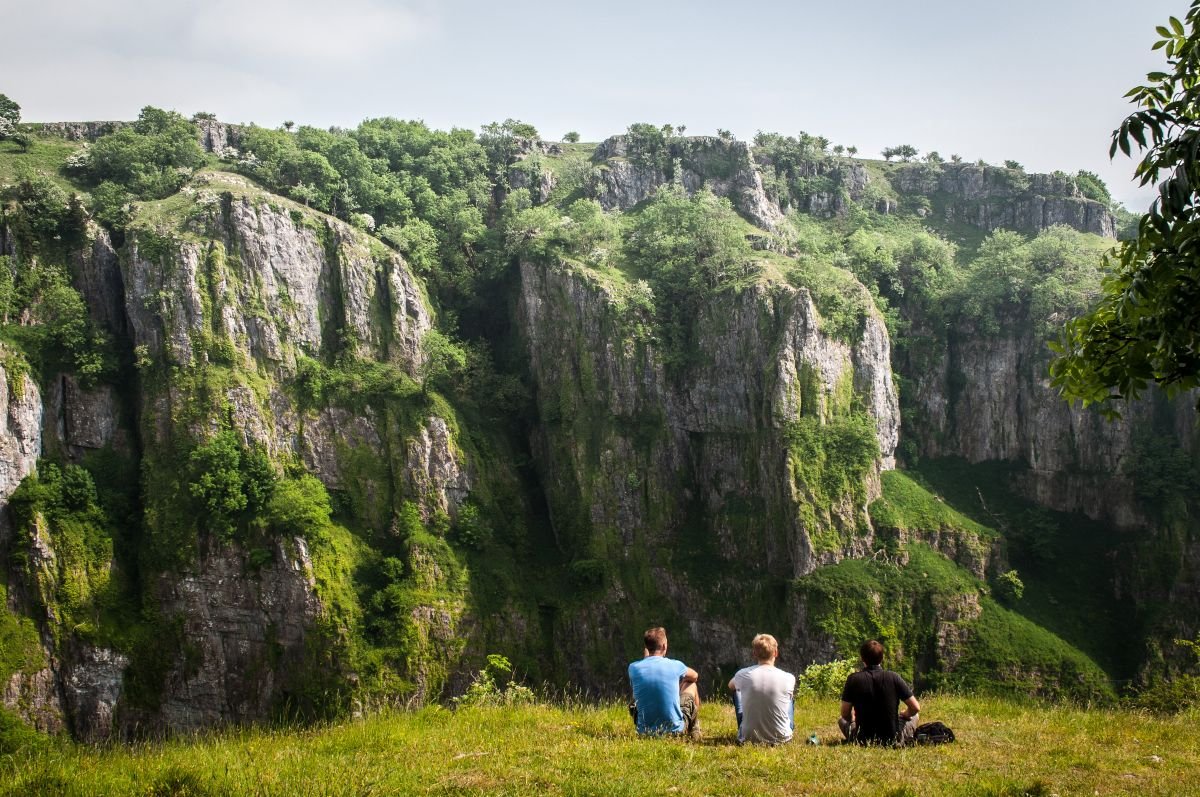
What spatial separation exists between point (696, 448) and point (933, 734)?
37.0 metres

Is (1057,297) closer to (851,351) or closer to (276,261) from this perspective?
(851,351)

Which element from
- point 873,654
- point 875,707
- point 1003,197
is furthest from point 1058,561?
point 875,707

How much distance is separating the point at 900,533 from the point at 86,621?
4195 centimetres

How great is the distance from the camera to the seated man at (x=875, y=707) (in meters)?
9.59

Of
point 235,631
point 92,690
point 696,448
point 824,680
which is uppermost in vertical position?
point 696,448

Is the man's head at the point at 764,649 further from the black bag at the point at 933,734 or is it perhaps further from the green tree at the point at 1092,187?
the green tree at the point at 1092,187

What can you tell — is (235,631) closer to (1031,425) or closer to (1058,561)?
(1058,561)

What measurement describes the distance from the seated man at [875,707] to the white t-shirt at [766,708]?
757mm

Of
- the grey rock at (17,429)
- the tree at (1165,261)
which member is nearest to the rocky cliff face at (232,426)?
the grey rock at (17,429)

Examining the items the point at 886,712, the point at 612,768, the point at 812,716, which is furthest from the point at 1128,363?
the point at 812,716

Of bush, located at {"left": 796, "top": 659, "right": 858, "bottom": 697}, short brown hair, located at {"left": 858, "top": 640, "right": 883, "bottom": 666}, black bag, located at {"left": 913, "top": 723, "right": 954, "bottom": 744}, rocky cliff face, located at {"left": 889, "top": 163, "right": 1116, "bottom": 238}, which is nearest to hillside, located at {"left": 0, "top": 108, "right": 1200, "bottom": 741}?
bush, located at {"left": 796, "top": 659, "right": 858, "bottom": 697}

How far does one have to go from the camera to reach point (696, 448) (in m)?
47.1

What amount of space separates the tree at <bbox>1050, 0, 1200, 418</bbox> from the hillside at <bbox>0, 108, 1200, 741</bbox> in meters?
34.2

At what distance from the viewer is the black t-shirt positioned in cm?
959
